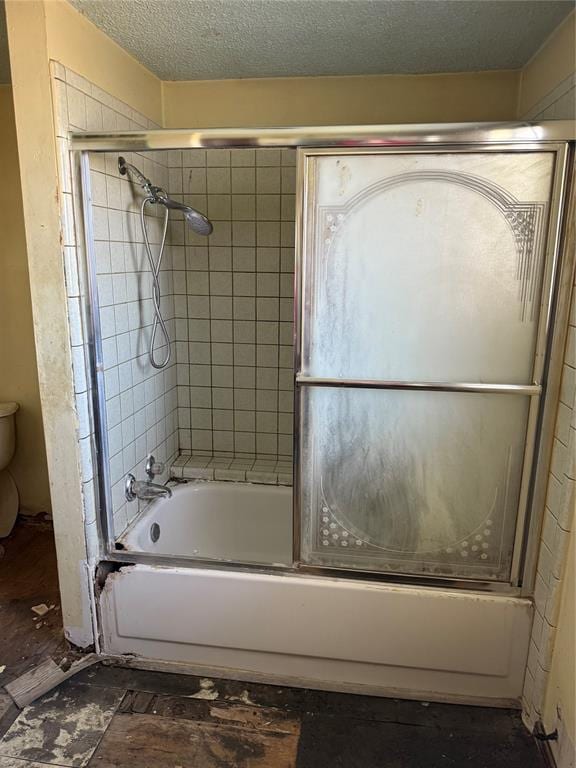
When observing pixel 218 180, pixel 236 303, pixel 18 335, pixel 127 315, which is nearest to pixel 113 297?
pixel 127 315

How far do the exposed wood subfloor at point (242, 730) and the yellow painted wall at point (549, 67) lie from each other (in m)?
2.08

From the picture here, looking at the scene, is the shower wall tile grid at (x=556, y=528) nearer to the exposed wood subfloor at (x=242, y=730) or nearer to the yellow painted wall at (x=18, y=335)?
the exposed wood subfloor at (x=242, y=730)

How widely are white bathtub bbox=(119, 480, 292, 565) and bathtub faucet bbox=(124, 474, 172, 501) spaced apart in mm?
232

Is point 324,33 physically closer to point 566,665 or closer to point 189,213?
point 189,213

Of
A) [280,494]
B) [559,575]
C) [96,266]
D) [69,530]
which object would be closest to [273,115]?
[96,266]

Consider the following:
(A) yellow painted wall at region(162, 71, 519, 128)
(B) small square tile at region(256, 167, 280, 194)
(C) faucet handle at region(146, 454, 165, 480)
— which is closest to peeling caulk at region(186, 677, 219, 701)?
(C) faucet handle at region(146, 454, 165, 480)

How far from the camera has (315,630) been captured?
1.79 meters

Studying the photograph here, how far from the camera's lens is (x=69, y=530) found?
1.83 m

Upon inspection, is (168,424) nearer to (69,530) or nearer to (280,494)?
(280,494)

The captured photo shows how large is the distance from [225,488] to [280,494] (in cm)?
27

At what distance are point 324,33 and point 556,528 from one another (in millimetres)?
1763

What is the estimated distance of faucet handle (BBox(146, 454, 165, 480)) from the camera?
2291 millimetres

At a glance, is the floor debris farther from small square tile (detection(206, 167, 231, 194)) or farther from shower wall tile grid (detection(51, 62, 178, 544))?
small square tile (detection(206, 167, 231, 194))

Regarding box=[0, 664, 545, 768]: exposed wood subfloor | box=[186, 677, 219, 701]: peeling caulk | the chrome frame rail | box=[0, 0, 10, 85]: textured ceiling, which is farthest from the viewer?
box=[186, 677, 219, 701]: peeling caulk
